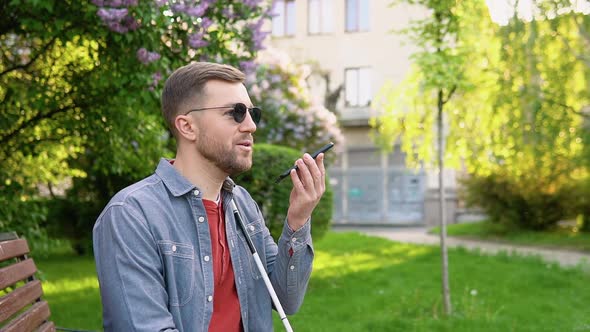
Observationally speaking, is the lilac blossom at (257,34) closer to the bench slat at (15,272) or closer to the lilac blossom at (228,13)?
the lilac blossom at (228,13)

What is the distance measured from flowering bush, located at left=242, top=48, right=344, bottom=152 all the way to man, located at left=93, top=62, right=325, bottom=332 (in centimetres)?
1253

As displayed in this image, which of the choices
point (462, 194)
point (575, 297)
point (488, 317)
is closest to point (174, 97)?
point (488, 317)

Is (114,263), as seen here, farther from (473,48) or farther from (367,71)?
(367,71)

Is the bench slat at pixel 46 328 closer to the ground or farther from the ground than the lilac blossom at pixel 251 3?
closer to the ground

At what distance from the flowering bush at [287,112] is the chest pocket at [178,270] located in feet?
41.9

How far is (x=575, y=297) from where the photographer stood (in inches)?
331

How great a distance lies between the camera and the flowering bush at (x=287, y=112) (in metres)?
15.6

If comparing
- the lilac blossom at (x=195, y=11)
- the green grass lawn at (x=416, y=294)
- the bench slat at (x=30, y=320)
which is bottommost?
the green grass lawn at (x=416, y=294)

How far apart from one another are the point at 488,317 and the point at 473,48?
2734mm

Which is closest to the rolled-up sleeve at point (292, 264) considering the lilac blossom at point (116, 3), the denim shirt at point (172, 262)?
the denim shirt at point (172, 262)

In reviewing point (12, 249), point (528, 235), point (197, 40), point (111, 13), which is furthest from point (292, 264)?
point (528, 235)

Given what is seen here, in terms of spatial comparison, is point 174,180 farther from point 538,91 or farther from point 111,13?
point 538,91

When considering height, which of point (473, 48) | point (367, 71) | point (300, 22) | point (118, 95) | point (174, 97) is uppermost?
point (300, 22)

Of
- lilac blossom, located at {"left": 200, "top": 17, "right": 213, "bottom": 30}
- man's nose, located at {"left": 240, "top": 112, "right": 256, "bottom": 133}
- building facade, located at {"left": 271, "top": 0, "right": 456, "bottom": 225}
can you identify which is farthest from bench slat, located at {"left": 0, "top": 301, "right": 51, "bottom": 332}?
building facade, located at {"left": 271, "top": 0, "right": 456, "bottom": 225}
